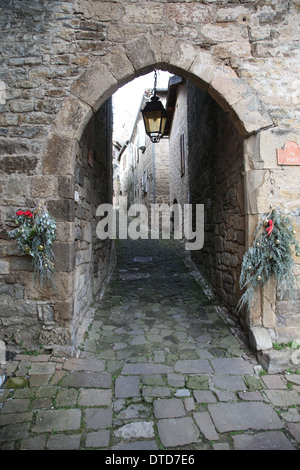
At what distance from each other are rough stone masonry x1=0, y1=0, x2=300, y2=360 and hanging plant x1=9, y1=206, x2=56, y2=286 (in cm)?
10

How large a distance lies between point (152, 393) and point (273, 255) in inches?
63.7

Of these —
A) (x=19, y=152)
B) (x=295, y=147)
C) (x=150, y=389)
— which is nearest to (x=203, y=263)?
(x=295, y=147)

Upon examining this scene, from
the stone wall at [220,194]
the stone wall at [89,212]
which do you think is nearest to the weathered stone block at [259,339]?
the stone wall at [220,194]

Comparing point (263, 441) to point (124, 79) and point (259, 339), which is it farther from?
A: point (124, 79)

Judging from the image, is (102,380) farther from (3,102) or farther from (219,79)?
(219,79)

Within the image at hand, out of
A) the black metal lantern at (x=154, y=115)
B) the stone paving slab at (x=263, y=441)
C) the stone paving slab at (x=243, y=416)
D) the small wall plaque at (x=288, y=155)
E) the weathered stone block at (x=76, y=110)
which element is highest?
the black metal lantern at (x=154, y=115)

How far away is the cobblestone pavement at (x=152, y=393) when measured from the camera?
1820 mm

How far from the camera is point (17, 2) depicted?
2785 millimetres

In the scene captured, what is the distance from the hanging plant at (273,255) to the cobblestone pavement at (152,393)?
2.45 ft

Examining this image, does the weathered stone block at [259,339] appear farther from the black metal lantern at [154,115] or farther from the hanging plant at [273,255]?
the black metal lantern at [154,115]

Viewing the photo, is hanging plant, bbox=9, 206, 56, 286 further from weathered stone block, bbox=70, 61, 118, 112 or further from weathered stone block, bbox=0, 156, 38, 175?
weathered stone block, bbox=70, 61, 118, 112

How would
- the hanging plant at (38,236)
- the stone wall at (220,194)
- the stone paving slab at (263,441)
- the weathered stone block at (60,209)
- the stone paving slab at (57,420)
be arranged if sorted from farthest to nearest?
the stone wall at (220,194), the weathered stone block at (60,209), the hanging plant at (38,236), the stone paving slab at (57,420), the stone paving slab at (263,441)

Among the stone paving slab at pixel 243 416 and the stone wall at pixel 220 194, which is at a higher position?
the stone wall at pixel 220 194

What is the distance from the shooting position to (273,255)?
263 cm
